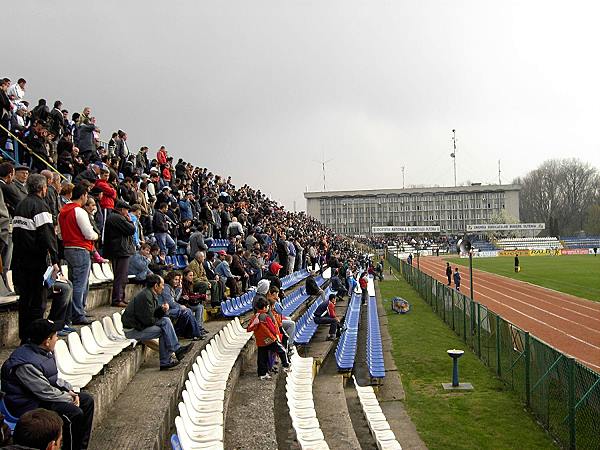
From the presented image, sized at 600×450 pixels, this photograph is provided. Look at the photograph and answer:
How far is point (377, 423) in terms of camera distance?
8828 mm

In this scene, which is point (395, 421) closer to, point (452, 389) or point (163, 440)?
point (452, 389)

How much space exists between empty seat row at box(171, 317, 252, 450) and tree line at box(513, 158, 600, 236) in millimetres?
126833

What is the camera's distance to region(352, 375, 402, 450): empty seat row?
26.3 ft

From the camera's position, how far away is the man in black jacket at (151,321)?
7641mm

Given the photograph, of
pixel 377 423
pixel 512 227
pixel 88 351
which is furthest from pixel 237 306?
pixel 512 227

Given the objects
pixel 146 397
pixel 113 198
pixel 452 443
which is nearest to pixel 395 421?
pixel 452 443

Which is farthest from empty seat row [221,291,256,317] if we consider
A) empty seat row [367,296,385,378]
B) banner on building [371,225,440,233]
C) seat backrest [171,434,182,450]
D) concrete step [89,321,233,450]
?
banner on building [371,225,440,233]

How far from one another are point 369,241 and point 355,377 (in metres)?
94.2

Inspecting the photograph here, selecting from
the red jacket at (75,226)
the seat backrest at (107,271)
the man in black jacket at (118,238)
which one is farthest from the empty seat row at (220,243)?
the red jacket at (75,226)

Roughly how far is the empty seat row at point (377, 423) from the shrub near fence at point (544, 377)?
Answer: 8.24 ft

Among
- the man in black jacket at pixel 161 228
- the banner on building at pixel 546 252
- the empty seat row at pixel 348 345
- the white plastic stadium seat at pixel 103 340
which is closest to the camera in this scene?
the white plastic stadium seat at pixel 103 340

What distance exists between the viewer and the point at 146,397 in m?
6.54

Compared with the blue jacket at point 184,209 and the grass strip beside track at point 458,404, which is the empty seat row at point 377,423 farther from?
the blue jacket at point 184,209

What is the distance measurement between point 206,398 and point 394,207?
150580 mm
